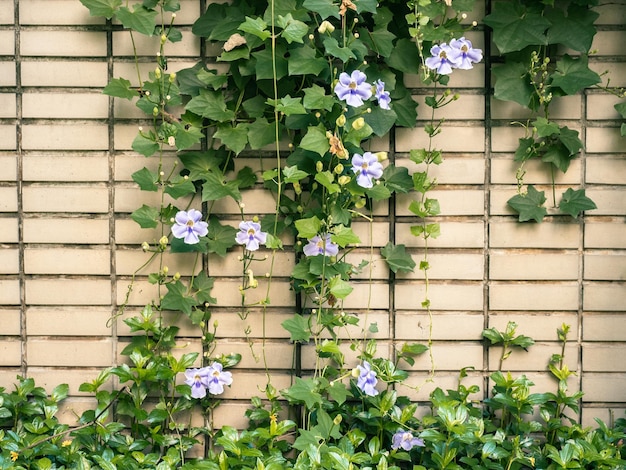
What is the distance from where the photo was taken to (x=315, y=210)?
215cm

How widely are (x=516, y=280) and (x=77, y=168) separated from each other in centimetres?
151

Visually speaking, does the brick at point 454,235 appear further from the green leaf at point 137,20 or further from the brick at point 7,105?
the brick at point 7,105

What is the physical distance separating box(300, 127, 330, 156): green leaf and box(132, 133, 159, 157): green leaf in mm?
483

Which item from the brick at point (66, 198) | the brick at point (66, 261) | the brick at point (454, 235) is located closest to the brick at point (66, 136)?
the brick at point (66, 198)

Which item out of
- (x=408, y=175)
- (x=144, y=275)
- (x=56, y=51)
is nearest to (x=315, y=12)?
(x=408, y=175)

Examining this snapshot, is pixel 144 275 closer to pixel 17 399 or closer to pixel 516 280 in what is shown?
pixel 17 399

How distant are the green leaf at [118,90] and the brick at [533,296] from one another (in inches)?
52.5

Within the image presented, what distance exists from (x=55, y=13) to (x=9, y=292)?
94 cm

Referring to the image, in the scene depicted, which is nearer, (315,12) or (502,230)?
(315,12)

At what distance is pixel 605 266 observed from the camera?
A: 221 cm

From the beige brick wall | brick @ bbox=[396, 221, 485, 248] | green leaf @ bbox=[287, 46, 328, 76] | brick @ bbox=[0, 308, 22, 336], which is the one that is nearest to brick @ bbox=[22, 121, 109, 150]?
the beige brick wall

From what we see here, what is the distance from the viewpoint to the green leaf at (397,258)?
7.13ft

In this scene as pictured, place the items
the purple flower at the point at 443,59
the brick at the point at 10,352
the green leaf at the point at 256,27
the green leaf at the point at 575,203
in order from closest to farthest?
the green leaf at the point at 256,27 → the purple flower at the point at 443,59 → the green leaf at the point at 575,203 → the brick at the point at 10,352

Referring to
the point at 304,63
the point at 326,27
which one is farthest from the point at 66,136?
the point at 326,27
